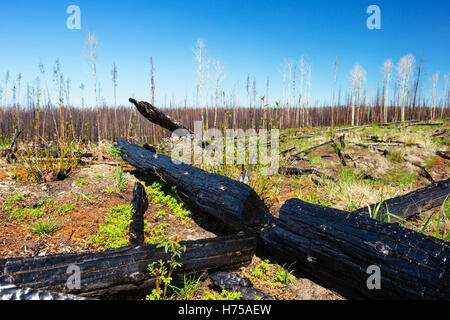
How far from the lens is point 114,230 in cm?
288

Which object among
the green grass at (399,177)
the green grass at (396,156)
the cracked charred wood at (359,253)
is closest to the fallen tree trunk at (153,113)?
the cracked charred wood at (359,253)

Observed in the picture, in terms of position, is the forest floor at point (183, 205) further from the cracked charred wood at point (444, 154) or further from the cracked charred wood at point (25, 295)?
the cracked charred wood at point (25, 295)

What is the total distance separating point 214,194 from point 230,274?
97 cm

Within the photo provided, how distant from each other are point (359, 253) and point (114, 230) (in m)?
2.50

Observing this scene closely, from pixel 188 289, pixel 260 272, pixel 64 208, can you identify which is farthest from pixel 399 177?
pixel 64 208

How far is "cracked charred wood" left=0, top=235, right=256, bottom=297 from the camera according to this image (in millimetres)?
1654

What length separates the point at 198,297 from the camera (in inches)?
81.2

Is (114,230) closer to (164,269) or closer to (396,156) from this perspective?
(164,269)

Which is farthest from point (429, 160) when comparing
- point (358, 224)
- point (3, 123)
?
point (3, 123)

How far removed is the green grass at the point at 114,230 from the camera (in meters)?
2.68

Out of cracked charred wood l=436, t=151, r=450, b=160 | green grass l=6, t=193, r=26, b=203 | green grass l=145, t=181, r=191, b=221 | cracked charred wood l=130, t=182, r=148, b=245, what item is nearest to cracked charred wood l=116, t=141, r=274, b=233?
green grass l=145, t=181, r=191, b=221

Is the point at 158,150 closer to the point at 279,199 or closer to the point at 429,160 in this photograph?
the point at 279,199

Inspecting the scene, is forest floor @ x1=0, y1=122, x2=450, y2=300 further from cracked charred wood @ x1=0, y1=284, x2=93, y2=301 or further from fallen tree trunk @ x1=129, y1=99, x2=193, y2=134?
fallen tree trunk @ x1=129, y1=99, x2=193, y2=134

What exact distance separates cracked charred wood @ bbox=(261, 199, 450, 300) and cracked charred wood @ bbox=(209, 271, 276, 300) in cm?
49
